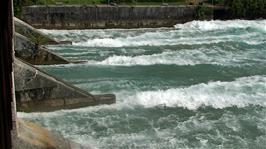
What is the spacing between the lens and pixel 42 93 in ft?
46.9

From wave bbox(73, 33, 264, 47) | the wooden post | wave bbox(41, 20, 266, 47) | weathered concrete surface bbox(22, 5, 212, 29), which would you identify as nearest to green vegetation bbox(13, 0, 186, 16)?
weathered concrete surface bbox(22, 5, 212, 29)

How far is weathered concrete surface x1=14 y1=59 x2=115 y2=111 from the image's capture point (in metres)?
13.9

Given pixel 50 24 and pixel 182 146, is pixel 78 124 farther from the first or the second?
pixel 50 24

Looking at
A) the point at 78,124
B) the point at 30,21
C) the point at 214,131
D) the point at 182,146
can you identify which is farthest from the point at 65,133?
the point at 30,21

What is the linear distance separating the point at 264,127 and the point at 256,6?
2598 cm

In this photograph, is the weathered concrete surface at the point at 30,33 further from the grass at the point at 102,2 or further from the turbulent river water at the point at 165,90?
the grass at the point at 102,2

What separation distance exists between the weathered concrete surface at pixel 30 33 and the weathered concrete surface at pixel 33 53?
2758 mm

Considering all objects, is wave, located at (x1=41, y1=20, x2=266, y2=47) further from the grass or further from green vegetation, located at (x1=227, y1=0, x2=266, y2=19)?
the grass

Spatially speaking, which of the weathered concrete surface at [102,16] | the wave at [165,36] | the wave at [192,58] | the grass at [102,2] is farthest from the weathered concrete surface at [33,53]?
the grass at [102,2]

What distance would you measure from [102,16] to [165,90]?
17582 millimetres

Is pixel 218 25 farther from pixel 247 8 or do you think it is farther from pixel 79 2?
pixel 79 2

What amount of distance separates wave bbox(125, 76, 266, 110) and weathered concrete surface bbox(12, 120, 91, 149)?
546 cm

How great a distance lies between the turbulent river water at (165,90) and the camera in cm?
1288

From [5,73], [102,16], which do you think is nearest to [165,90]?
[5,73]
